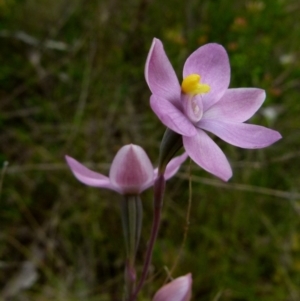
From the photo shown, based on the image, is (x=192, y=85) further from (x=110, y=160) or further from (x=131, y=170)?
(x=110, y=160)

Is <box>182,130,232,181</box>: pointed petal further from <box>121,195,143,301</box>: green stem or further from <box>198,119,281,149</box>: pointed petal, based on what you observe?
<box>121,195,143,301</box>: green stem

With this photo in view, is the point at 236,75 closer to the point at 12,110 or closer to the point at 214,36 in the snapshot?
the point at 214,36

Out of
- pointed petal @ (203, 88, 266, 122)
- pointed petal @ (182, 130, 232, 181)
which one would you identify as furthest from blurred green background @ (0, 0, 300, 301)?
pointed petal @ (182, 130, 232, 181)

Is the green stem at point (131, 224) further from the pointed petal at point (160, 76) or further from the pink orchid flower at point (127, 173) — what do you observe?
the pointed petal at point (160, 76)

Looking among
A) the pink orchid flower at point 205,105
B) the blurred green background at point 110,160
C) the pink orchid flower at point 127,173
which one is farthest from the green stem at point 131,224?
the blurred green background at point 110,160

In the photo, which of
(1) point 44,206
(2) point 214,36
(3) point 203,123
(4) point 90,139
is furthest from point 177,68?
(3) point 203,123

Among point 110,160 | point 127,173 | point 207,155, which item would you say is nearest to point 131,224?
point 127,173
